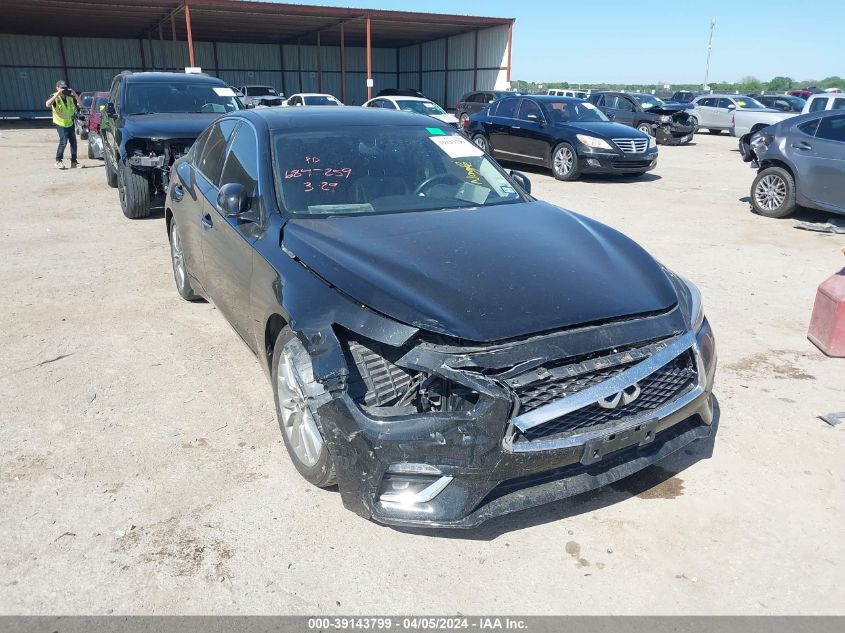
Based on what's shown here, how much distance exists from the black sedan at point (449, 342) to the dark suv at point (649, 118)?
1755 cm

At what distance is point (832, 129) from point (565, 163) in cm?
517

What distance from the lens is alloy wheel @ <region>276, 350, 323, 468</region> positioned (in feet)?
9.62

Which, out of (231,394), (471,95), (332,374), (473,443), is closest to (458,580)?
(473,443)

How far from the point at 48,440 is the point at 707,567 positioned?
10.8ft

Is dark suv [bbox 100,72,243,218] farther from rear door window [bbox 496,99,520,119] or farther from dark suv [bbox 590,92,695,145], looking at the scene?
dark suv [bbox 590,92,695,145]

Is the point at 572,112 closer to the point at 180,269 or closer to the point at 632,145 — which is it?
the point at 632,145

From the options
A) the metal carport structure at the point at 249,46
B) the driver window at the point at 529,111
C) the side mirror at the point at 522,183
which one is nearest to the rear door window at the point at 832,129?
the driver window at the point at 529,111

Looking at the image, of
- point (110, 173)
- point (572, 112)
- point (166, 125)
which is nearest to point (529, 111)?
point (572, 112)

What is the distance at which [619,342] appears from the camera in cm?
262

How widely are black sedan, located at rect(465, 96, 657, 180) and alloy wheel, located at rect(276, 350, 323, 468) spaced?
410 inches

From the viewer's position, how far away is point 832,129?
8.56 m

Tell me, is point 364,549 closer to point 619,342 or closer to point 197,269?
point 619,342

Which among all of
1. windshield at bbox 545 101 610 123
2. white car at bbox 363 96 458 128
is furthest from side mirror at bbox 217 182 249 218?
white car at bbox 363 96 458 128

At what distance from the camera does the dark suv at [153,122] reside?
27.3 ft
